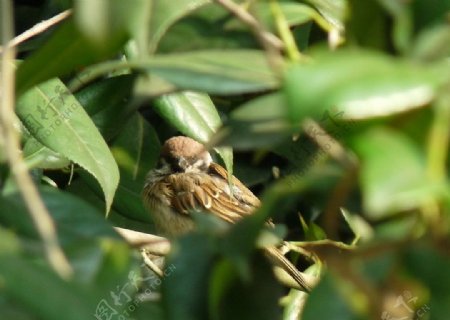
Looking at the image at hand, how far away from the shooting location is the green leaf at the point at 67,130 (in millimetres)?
1782

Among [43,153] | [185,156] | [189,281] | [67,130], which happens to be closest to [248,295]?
[189,281]

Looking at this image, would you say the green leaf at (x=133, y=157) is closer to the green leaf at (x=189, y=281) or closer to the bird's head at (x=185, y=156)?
the bird's head at (x=185, y=156)

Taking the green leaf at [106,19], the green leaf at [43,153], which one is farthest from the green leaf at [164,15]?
the green leaf at [43,153]

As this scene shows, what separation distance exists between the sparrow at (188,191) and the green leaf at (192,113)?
869 millimetres

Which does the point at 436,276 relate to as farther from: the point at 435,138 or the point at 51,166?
the point at 51,166

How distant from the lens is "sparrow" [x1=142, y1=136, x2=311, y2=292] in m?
3.31

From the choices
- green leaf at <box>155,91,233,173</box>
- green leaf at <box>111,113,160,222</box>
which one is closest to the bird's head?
green leaf at <box>111,113,160,222</box>

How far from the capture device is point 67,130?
1.93 m

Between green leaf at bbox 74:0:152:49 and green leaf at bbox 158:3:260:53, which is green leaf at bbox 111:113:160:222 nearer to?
green leaf at bbox 158:3:260:53

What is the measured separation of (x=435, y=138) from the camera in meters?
0.64

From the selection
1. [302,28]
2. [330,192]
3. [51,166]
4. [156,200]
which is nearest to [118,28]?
[330,192]

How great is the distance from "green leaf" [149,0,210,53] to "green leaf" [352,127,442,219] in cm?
31

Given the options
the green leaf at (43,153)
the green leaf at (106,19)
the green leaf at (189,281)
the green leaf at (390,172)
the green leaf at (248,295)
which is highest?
the green leaf at (106,19)

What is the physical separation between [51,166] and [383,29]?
131 centimetres
